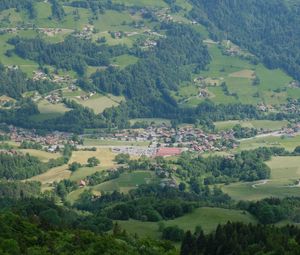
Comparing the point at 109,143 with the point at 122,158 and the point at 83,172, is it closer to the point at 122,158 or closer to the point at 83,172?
the point at 122,158

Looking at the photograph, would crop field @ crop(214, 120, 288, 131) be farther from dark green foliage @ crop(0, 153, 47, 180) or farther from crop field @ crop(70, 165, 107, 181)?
dark green foliage @ crop(0, 153, 47, 180)

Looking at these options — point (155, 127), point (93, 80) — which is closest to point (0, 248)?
point (155, 127)

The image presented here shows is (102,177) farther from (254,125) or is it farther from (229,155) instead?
(254,125)

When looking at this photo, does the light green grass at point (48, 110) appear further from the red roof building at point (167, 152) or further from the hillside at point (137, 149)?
the red roof building at point (167, 152)

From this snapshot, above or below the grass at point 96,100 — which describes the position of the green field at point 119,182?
above

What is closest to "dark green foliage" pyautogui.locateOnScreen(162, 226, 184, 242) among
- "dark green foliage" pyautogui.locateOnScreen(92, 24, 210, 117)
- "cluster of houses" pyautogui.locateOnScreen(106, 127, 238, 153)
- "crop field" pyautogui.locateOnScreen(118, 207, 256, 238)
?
"crop field" pyautogui.locateOnScreen(118, 207, 256, 238)

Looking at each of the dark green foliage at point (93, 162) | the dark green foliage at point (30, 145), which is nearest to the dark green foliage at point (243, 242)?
the dark green foliage at point (93, 162)
